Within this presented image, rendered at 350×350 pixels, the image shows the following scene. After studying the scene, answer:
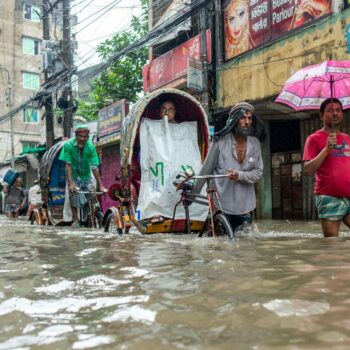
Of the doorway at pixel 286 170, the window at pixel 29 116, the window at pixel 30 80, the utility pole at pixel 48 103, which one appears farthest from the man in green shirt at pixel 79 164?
the window at pixel 30 80

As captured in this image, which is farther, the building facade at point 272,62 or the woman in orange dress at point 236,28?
the woman in orange dress at point 236,28

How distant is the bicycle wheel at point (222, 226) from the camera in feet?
15.0

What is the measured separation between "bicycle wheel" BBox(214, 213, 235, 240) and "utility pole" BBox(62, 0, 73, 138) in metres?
11.1

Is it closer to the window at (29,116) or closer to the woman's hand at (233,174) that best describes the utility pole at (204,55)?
the woman's hand at (233,174)

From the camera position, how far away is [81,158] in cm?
718

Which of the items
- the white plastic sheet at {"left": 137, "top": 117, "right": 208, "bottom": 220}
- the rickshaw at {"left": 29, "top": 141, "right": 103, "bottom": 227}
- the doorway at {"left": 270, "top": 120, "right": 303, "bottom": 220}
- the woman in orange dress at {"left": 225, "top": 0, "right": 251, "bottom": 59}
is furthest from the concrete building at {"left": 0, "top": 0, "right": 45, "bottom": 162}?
the white plastic sheet at {"left": 137, "top": 117, "right": 208, "bottom": 220}

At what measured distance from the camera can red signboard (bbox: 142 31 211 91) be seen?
14.6 metres

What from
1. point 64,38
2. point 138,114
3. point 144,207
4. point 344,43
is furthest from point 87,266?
point 64,38

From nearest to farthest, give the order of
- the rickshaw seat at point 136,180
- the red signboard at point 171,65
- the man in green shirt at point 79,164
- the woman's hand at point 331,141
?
1. the woman's hand at point 331,141
2. the rickshaw seat at point 136,180
3. the man in green shirt at point 79,164
4. the red signboard at point 171,65

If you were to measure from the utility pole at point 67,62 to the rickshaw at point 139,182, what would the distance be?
9.00 metres

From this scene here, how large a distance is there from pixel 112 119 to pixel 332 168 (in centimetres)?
1249

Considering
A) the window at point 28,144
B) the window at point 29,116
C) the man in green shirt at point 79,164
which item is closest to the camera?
the man in green shirt at point 79,164

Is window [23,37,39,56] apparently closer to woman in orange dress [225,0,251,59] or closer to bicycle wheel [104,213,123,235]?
woman in orange dress [225,0,251,59]

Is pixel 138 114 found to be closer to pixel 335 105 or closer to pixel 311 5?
pixel 335 105
